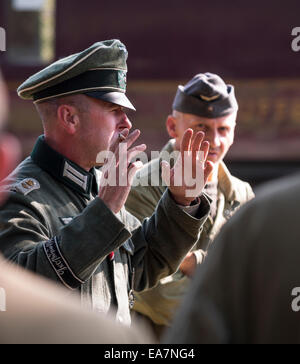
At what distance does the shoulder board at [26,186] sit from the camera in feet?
9.02

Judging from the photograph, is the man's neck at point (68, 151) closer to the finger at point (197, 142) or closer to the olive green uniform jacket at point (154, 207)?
the finger at point (197, 142)

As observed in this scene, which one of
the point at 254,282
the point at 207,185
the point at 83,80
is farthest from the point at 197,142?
the point at 254,282

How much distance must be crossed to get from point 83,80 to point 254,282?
1.84 meters

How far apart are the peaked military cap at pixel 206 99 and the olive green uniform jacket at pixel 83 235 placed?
1.13m

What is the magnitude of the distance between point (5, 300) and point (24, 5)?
32.0ft

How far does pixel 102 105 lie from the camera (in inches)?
118

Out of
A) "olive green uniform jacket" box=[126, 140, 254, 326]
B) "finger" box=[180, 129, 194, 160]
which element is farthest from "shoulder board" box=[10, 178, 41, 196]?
"olive green uniform jacket" box=[126, 140, 254, 326]

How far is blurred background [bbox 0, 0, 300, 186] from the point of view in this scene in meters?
10.2

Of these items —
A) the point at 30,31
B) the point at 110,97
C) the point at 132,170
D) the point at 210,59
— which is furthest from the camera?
the point at 30,31

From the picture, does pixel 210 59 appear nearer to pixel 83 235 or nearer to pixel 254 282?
pixel 83 235

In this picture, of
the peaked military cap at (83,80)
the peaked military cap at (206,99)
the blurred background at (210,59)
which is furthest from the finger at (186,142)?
the blurred background at (210,59)

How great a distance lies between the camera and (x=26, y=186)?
278 cm
